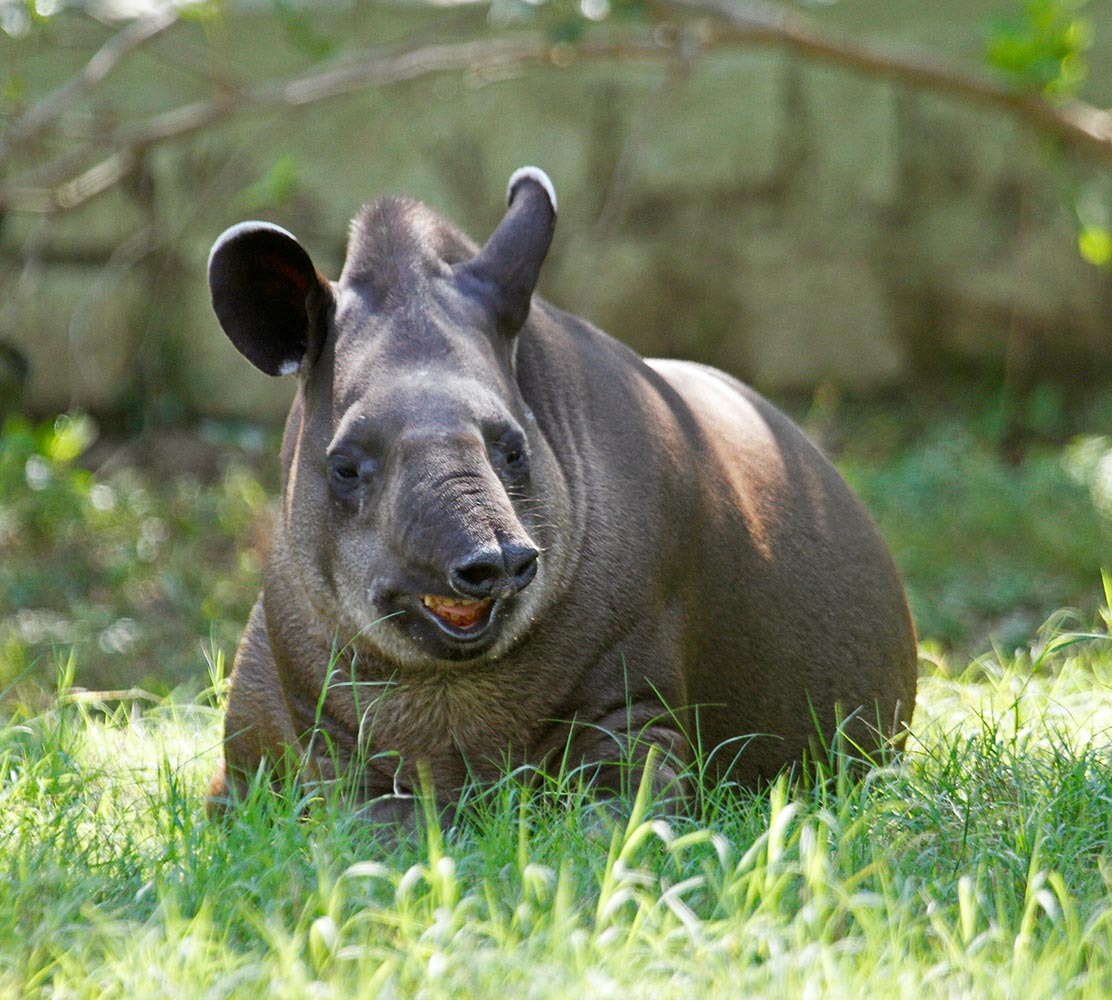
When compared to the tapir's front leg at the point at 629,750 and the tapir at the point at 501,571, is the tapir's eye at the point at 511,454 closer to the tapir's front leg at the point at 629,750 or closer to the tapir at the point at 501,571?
the tapir at the point at 501,571

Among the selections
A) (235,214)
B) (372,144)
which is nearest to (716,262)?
(372,144)

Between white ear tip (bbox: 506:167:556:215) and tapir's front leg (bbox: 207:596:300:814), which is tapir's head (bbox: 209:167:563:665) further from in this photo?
tapir's front leg (bbox: 207:596:300:814)

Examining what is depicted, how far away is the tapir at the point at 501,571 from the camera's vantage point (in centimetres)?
372

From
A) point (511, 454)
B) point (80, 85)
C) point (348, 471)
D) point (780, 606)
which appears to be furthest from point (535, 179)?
point (80, 85)

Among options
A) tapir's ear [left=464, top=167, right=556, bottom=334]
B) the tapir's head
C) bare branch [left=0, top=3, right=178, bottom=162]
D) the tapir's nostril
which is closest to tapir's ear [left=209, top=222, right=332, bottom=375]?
the tapir's head

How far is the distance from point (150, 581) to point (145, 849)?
511 cm

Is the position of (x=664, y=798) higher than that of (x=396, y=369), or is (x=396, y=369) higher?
(x=396, y=369)

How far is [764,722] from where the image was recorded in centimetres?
434

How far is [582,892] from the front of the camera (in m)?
3.04

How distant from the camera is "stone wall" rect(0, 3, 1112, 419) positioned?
418 inches

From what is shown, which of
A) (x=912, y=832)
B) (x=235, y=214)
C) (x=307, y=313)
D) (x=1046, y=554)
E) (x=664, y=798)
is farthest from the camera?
(x=235, y=214)

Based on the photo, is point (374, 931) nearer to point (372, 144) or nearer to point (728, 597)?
point (728, 597)

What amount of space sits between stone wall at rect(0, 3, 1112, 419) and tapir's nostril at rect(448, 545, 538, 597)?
729cm

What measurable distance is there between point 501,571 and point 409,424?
0.46 m
